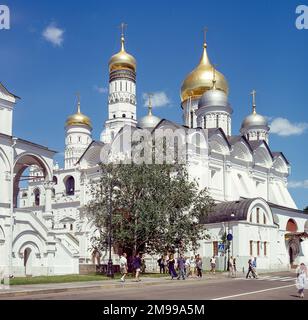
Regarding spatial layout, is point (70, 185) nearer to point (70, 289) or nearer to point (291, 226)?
point (291, 226)

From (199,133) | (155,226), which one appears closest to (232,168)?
(199,133)

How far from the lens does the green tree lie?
32188 millimetres

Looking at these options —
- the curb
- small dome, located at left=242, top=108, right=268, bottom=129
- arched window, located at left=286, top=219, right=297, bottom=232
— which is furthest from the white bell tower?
the curb

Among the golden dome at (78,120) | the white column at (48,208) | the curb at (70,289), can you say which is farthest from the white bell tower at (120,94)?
the curb at (70,289)

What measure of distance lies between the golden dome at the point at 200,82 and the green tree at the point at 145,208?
35550 mm

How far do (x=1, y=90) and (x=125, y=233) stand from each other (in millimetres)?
12019

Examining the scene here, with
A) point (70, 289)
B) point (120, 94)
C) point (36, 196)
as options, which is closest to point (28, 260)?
point (70, 289)

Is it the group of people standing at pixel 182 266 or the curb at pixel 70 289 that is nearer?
the curb at pixel 70 289

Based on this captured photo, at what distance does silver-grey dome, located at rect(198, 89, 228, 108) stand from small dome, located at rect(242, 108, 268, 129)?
929cm

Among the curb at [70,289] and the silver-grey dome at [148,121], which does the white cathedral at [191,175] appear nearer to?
the silver-grey dome at [148,121]

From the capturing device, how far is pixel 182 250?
111ft

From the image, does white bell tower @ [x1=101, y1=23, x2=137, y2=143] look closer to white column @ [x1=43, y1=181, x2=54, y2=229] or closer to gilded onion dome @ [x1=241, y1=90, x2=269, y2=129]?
gilded onion dome @ [x1=241, y1=90, x2=269, y2=129]

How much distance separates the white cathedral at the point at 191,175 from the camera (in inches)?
1368
